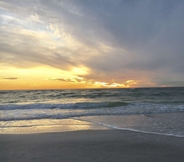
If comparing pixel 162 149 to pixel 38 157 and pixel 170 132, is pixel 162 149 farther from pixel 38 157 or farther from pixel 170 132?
pixel 38 157

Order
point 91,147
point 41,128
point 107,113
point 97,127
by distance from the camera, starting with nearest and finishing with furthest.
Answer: point 91,147, point 41,128, point 97,127, point 107,113

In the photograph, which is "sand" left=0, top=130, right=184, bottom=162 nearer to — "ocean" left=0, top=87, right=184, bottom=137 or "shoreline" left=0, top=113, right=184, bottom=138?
"shoreline" left=0, top=113, right=184, bottom=138

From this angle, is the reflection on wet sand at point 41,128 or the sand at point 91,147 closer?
the sand at point 91,147

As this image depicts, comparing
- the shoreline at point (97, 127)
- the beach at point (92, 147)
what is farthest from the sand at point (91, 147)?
the shoreline at point (97, 127)

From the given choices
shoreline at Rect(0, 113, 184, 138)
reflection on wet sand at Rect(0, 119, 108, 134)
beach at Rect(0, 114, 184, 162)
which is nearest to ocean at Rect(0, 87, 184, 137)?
shoreline at Rect(0, 113, 184, 138)

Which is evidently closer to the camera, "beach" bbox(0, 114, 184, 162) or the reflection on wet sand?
"beach" bbox(0, 114, 184, 162)

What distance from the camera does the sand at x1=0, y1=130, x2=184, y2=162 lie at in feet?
15.0

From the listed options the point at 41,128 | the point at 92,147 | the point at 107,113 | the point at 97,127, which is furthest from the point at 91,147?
the point at 107,113

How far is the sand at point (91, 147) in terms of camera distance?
4.59 metres

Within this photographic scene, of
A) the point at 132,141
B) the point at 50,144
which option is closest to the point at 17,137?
the point at 50,144

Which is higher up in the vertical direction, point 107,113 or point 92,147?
point 107,113

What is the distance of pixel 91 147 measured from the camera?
217 inches

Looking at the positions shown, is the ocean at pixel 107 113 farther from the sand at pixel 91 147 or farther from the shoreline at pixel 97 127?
the sand at pixel 91 147

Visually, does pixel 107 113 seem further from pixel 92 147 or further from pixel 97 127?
pixel 92 147
